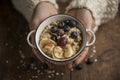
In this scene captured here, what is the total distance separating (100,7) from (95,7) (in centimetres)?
3

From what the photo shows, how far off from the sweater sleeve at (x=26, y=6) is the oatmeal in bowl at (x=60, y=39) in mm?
150

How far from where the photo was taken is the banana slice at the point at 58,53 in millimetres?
766

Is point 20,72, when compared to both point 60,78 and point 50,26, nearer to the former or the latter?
point 60,78

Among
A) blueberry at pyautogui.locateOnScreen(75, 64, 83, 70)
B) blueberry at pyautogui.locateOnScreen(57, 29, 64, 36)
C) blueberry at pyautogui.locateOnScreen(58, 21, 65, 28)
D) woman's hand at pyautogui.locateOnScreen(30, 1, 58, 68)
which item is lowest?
blueberry at pyautogui.locateOnScreen(75, 64, 83, 70)

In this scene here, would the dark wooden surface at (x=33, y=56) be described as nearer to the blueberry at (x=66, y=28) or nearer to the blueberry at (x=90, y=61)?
the blueberry at (x=90, y=61)

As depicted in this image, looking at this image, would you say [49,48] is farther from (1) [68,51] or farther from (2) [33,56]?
(2) [33,56]

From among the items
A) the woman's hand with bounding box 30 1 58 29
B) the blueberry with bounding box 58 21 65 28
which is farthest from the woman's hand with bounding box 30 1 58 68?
the blueberry with bounding box 58 21 65 28

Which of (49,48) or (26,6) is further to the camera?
(26,6)

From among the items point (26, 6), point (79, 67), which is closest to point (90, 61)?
point (79, 67)

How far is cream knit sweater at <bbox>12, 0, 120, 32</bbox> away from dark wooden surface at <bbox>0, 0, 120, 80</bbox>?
5 centimetres

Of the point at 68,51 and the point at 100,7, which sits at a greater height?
the point at 100,7

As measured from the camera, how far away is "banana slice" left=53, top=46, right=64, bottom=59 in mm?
766

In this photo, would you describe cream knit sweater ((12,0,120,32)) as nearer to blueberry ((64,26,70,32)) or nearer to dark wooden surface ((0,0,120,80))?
dark wooden surface ((0,0,120,80))

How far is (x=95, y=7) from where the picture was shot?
960 mm
